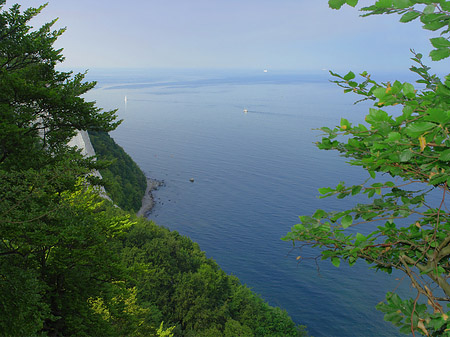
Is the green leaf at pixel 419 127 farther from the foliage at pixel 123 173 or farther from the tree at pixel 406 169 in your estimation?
the foliage at pixel 123 173

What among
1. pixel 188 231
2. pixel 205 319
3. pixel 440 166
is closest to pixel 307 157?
pixel 188 231

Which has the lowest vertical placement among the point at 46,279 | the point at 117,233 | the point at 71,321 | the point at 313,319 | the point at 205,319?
the point at 313,319

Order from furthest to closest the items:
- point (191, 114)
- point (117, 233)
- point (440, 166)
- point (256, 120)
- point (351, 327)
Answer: point (191, 114), point (256, 120), point (351, 327), point (117, 233), point (440, 166)

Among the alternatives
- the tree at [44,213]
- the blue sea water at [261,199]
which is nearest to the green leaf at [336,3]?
the blue sea water at [261,199]

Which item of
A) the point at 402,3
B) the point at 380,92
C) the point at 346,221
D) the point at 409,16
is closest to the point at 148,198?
the point at 346,221

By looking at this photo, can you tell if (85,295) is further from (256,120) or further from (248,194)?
(256,120)

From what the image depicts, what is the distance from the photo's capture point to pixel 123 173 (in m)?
76.9

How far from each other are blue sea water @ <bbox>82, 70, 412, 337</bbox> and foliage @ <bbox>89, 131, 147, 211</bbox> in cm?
492

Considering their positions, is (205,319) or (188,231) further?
(188,231)

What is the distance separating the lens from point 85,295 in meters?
13.1

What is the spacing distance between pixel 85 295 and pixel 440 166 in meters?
13.6

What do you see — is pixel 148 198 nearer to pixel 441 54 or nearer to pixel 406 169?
pixel 406 169

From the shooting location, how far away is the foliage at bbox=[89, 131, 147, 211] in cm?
7038

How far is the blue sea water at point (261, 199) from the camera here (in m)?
44.2
